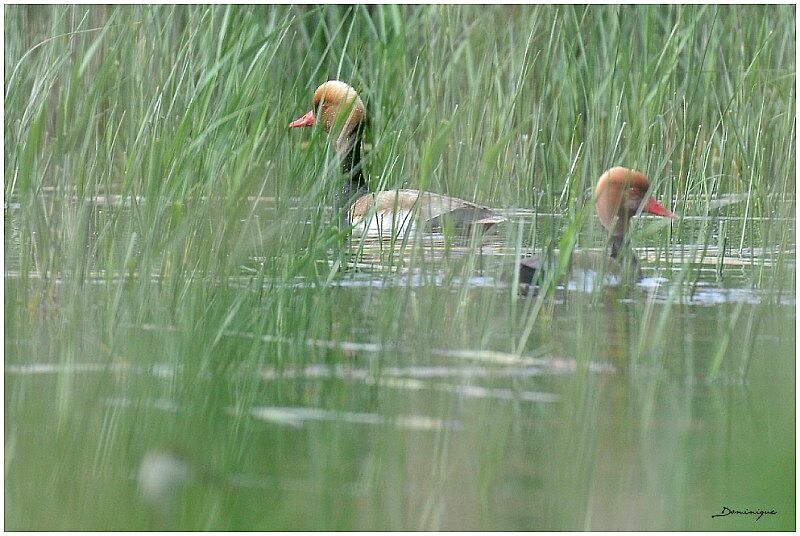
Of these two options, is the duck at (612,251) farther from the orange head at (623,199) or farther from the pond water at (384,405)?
the pond water at (384,405)

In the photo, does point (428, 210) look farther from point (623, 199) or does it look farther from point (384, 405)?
point (384, 405)

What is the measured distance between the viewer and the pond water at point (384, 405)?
2209mm

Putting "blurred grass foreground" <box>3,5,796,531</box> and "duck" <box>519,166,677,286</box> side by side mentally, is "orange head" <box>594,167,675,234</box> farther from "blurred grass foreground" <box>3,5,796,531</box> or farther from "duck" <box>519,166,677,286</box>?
"blurred grass foreground" <box>3,5,796,531</box>

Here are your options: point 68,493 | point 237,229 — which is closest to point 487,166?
point 237,229

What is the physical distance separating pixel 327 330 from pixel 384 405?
22.7 inches

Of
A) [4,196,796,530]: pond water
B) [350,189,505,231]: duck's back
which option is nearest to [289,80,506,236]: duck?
[350,189,505,231]: duck's back

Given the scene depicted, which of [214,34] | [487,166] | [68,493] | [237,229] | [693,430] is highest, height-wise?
[214,34]

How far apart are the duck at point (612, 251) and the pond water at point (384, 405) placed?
0.38 ft

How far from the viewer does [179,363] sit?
2.80m

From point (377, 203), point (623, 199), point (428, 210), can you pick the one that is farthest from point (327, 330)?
point (623, 199)

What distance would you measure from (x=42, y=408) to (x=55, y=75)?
115 centimetres

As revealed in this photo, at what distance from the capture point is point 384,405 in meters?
2.61

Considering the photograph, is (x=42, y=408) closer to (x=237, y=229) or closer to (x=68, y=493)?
(x=68, y=493)

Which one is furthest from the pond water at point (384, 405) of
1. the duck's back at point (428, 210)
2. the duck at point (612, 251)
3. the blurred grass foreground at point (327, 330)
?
the duck's back at point (428, 210)
